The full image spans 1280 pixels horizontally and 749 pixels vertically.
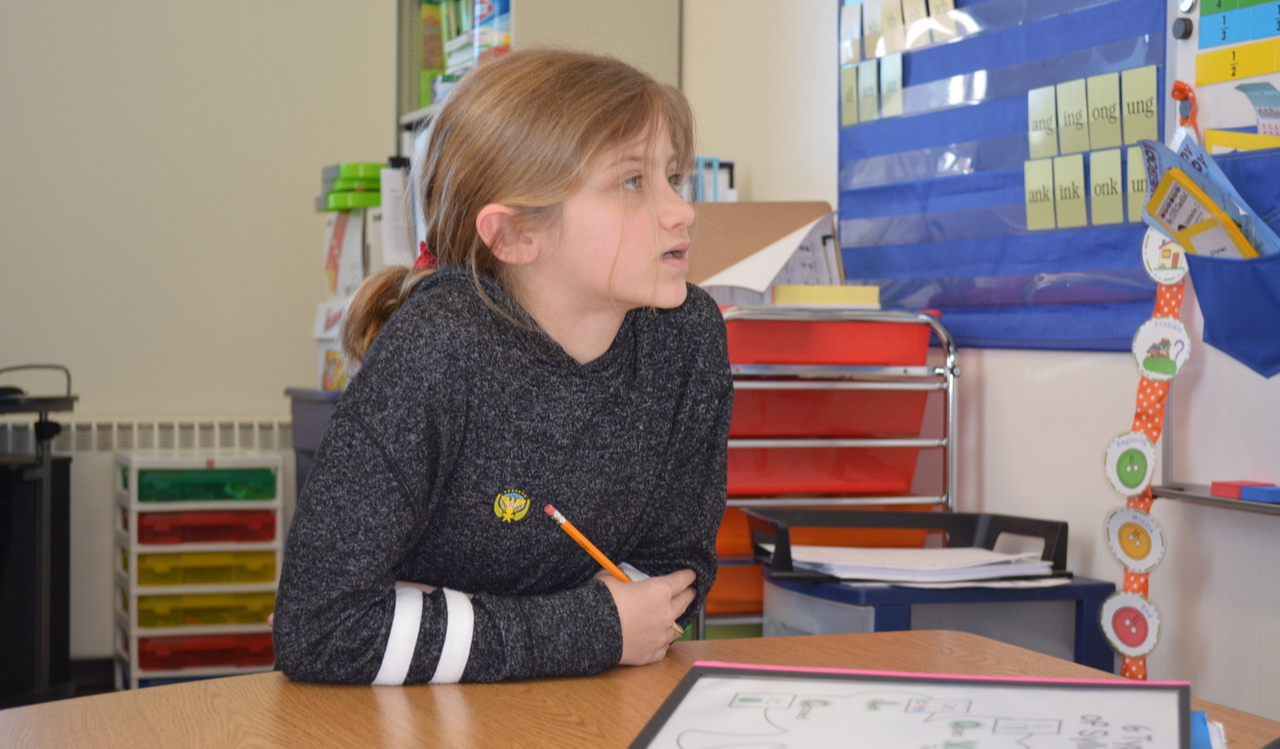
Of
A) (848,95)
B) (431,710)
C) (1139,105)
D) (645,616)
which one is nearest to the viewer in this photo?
(431,710)

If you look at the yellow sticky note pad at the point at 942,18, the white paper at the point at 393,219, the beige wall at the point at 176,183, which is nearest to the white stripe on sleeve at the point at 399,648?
the yellow sticky note pad at the point at 942,18

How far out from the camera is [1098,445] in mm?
1720

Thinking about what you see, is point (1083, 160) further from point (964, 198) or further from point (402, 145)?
point (402, 145)

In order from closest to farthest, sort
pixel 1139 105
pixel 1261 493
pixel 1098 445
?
pixel 1261 493 < pixel 1139 105 < pixel 1098 445

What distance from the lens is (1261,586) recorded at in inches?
58.3

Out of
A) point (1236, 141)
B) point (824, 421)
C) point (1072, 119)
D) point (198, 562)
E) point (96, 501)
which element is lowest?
point (198, 562)

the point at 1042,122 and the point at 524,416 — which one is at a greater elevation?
the point at 1042,122

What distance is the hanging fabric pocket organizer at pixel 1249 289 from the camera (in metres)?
1.23

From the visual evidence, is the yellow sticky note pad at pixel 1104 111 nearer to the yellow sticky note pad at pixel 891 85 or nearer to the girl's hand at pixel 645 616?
the yellow sticky note pad at pixel 891 85

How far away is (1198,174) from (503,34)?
5.38ft

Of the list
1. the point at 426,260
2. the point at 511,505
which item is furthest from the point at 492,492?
the point at 426,260

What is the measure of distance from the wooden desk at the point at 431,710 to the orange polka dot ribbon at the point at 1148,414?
0.70m

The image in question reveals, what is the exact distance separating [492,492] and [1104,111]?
3.74 feet

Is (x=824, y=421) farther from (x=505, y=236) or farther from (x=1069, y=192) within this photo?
(x=505, y=236)
